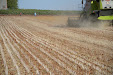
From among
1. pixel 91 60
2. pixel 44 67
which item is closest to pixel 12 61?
pixel 44 67

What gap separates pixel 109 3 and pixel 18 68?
9873mm

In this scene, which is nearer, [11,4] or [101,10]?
[101,10]

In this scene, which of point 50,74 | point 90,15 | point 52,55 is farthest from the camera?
point 90,15

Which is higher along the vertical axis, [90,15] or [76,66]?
[90,15]

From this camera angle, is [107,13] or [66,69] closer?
[66,69]

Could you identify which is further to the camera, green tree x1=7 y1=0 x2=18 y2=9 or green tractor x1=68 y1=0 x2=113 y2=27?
green tree x1=7 y1=0 x2=18 y2=9

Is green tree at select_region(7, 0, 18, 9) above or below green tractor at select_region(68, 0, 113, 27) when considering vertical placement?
above

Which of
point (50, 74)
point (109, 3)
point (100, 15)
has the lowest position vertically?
point (50, 74)

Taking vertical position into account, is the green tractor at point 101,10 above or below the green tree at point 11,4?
below

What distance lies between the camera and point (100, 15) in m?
11.5

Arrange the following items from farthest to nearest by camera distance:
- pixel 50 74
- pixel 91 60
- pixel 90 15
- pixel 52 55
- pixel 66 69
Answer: pixel 90 15, pixel 52 55, pixel 91 60, pixel 66 69, pixel 50 74

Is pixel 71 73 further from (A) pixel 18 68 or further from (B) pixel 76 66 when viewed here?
(A) pixel 18 68

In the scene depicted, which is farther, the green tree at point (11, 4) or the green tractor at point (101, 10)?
the green tree at point (11, 4)

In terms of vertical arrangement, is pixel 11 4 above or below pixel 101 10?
above
